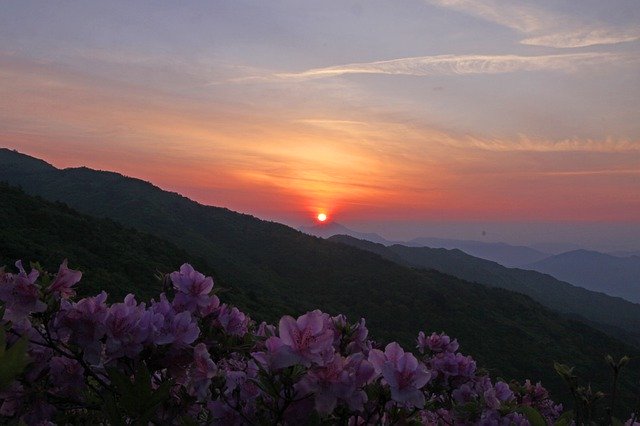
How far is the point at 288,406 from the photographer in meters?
2.11

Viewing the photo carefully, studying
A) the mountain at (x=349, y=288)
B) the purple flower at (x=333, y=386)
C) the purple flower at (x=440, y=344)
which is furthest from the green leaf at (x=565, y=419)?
the mountain at (x=349, y=288)

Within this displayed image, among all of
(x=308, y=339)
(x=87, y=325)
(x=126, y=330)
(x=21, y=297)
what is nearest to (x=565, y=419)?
(x=308, y=339)

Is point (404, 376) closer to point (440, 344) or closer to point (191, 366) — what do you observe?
point (191, 366)

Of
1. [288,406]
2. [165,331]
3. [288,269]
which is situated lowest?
[288,269]

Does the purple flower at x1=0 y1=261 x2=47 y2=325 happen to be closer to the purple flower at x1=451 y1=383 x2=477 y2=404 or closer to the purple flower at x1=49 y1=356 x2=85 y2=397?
the purple flower at x1=49 y1=356 x2=85 y2=397

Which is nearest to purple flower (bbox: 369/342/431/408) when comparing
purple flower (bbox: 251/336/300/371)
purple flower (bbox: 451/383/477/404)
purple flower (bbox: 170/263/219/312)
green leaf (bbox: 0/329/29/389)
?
purple flower (bbox: 251/336/300/371)

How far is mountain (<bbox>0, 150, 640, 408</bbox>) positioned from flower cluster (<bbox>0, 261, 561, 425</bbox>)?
2408 cm

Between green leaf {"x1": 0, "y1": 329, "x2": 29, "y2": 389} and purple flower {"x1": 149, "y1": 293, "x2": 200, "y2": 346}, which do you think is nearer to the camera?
green leaf {"x1": 0, "y1": 329, "x2": 29, "y2": 389}

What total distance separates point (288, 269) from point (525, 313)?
27.6 metres

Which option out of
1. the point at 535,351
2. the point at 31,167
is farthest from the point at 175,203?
the point at 535,351

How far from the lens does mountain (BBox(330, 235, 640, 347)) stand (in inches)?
4122

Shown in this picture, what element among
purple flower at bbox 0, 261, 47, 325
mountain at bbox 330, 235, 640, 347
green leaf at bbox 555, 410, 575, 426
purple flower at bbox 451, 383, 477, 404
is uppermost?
purple flower at bbox 0, 261, 47, 325

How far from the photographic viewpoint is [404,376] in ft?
6.72

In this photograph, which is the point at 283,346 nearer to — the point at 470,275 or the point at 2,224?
the point at 2,224
